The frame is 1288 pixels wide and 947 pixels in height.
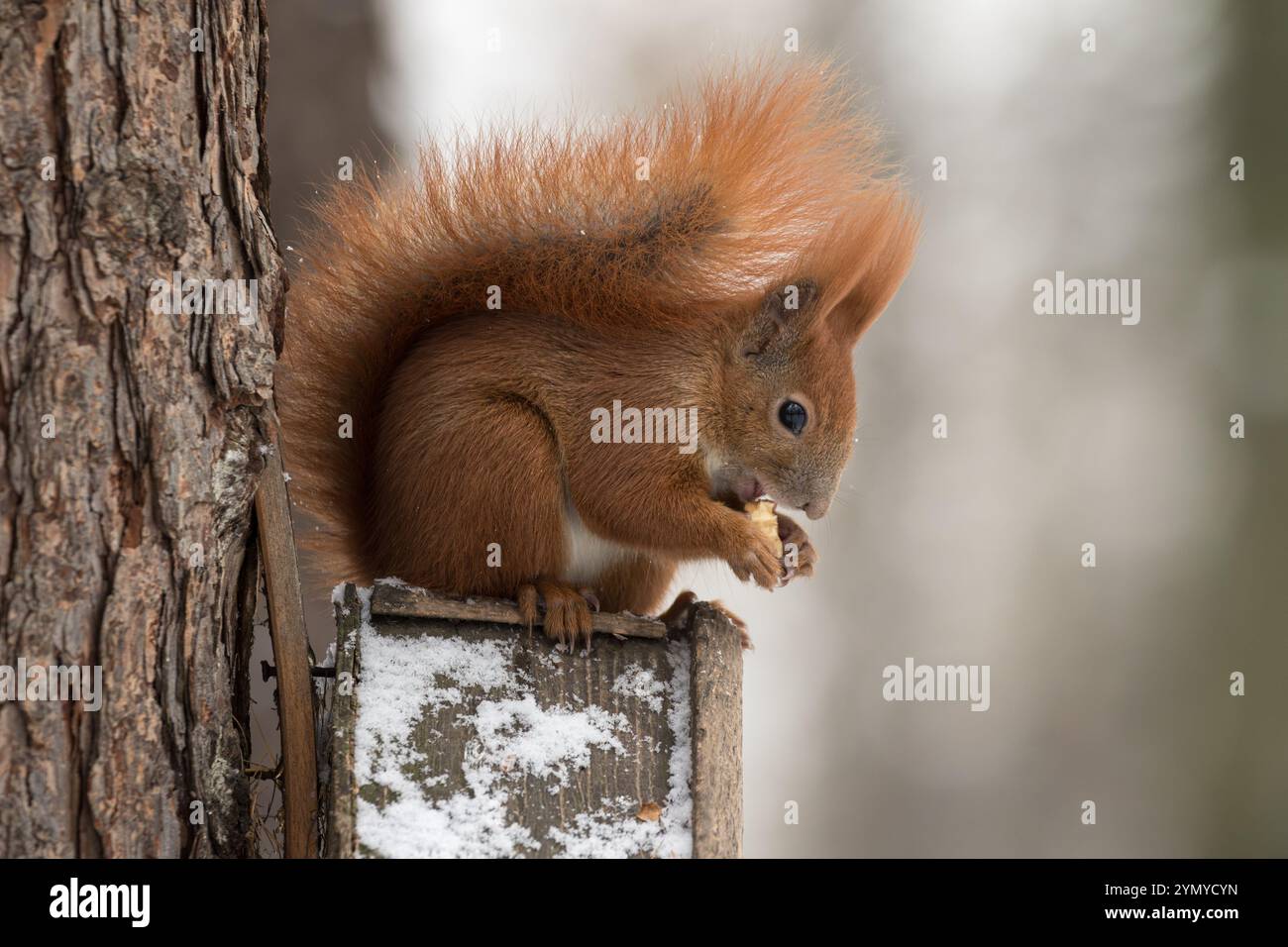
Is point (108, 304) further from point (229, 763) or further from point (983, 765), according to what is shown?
point (983, 765)

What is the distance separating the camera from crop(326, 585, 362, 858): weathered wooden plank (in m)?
1.16

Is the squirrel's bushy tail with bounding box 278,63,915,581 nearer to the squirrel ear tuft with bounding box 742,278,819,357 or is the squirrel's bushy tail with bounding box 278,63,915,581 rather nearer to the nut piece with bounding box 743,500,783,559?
the squirrel ear tuft with bounding box 742,278,819,357

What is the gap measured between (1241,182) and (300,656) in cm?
334

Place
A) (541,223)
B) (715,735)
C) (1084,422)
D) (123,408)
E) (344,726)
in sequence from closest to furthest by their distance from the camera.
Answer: (123,408) < (344,726) < (715,735) < (541,223) < (1084,422)

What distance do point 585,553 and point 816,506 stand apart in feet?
1.13

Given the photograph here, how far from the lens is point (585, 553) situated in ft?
5.31

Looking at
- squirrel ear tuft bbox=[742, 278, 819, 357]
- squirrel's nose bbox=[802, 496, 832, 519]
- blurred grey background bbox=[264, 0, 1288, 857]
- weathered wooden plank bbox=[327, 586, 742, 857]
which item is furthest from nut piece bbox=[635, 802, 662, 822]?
blurred grey background bbox=[264, 0, 1288, 857]

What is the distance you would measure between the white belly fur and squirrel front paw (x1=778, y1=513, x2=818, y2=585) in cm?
22

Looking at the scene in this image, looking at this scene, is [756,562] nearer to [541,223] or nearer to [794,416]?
[794,416]

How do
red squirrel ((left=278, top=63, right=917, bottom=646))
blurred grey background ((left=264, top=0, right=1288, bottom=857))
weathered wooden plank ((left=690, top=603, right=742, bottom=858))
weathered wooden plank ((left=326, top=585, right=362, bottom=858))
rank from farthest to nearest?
blurred grey background ((left=264, top=0, right=1288, bottom=857)) → red squirrel ((left=278, top=63, right=917, bottom=646)) → weathered wooden plank ((left=690, top=603, right=742, bottom=858)) → weathered wooden plank ((left=326, top=585, right=362, bottom=858))

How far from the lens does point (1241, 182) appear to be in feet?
11.5

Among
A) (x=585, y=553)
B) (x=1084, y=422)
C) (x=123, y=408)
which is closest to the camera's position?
(x=123, y=408)

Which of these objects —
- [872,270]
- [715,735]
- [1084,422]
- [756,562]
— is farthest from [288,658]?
[1084,422]

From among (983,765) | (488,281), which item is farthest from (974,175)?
(488,281)
